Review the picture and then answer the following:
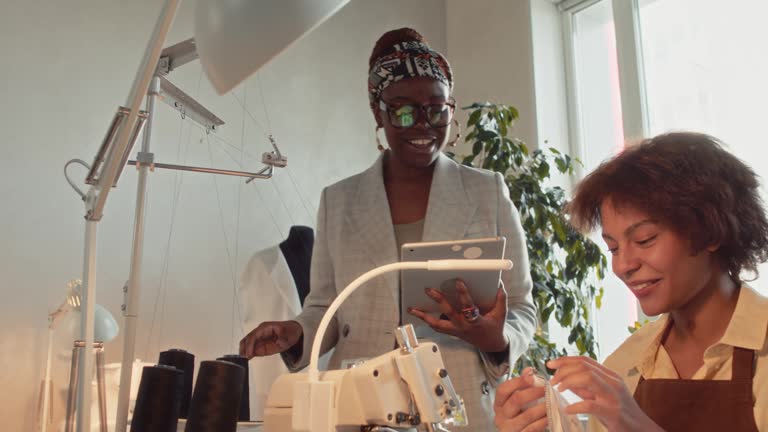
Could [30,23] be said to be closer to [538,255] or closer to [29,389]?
[29,389]

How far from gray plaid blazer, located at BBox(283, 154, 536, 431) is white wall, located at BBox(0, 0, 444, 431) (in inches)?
33.5

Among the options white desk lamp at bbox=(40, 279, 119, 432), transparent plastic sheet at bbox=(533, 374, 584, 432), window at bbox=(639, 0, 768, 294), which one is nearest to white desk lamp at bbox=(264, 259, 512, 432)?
transparent plastic sheet at bbox=(533, 374, 584, 432)

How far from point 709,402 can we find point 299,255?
5.41 feet

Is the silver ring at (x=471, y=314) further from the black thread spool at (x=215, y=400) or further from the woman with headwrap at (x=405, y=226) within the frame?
the black thread spool at (x=215, y=400)

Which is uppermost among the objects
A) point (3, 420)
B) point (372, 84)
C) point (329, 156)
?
point (329, 156)

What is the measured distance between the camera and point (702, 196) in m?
1.07

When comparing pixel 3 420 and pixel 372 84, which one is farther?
pixel 3 420

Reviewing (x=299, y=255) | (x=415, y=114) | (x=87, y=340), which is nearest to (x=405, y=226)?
(x=415, y=114)

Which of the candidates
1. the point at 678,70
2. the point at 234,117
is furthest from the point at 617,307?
the point at 234,117

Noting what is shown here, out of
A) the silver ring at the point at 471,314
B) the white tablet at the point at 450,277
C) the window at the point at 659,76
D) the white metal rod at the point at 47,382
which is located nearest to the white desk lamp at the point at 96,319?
the white metal rod at the point at 47,382

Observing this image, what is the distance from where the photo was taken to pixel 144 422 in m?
1.10

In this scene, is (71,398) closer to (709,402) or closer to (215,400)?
(215,400)

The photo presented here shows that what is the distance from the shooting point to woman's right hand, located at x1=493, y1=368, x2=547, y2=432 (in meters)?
0.94

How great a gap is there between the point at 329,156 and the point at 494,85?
1.02 meters
